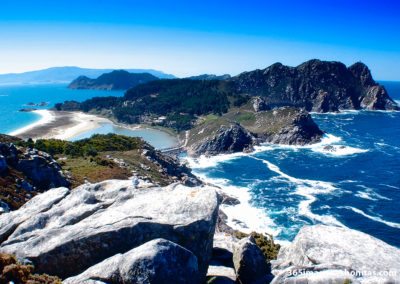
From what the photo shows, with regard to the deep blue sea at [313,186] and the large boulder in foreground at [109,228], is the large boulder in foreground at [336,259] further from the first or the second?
the deep blue sea at [313,186]

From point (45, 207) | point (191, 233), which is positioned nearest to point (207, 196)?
point (191, 233)

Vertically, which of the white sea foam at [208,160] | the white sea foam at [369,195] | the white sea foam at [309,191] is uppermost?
the white sea foam at [369,195]

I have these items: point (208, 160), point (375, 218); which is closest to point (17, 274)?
point (375, 218)

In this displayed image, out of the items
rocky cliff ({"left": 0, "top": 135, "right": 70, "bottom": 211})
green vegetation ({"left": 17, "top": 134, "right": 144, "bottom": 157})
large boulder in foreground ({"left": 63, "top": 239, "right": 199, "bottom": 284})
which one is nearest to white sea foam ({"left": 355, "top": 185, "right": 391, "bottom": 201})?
green vegetation ({"left": 17, "top": 134, "right": 144, "bottom": 157})

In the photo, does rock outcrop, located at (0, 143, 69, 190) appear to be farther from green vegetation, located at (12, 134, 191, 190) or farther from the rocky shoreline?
the rocky shoreline

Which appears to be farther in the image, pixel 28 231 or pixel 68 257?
pixel 28 231

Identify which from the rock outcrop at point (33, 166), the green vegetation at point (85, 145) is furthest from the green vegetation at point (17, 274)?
the green vegetation at point (85, 145)

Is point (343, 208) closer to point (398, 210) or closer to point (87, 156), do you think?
point (398, 210)
